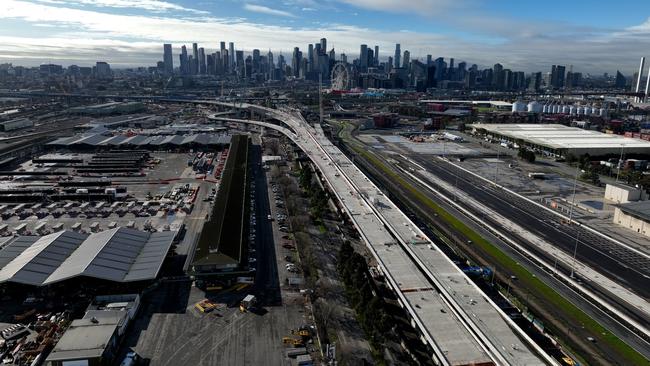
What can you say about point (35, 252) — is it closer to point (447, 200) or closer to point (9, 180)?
point (9, 180)

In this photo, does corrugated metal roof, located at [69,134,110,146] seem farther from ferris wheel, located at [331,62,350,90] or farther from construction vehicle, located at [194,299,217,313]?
ferris wheel, located at [331,62,350,90]

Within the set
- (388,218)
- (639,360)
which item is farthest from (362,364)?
(388,218)

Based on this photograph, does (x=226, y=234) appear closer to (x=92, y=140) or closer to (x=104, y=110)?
(x=92, y=140)

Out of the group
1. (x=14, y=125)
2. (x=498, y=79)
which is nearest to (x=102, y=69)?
(x=14, y=125)

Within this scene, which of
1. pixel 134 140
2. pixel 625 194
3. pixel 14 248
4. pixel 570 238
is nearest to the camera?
pixel 14 248

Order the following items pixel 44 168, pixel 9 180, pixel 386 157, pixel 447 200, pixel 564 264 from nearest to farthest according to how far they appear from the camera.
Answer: pixel 564 264, pixel 447 200, pixel 9 180, pixel 44 168, pixel 386 157

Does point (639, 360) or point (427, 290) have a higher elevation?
point (427, 290)

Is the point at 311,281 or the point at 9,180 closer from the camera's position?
the point at 311,281
